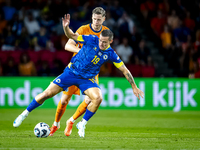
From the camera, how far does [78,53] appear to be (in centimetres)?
697

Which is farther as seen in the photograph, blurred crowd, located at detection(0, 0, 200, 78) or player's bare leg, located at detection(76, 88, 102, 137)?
blurred crowd, located at detection(0, 0, 200, 78)

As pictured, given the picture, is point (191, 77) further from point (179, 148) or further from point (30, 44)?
point (179, 148)

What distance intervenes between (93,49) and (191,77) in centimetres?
876

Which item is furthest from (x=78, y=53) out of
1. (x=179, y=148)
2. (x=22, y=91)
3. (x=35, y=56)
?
(x=35, y=56)

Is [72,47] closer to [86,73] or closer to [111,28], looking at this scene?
[86,73]

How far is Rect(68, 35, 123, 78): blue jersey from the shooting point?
682cm

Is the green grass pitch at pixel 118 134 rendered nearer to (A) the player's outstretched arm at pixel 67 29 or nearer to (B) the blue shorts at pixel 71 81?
(B) the blue shorts at pixel 71 81

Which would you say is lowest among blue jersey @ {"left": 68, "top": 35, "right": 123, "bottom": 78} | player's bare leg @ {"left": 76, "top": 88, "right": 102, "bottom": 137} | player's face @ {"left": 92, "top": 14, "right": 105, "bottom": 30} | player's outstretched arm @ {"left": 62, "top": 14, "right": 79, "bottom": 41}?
player's bare leg @ {"left": 76, "top": 88, "right": 102, "bottom": 137}

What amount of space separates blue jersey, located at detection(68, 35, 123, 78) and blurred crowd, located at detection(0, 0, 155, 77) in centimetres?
719

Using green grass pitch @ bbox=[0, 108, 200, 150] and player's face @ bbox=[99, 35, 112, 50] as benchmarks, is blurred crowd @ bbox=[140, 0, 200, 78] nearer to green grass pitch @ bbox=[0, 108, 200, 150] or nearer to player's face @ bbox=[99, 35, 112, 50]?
green grass pitch @ bbox=[0, 108, 200, 150]

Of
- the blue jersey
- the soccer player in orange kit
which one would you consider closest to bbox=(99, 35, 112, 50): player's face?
the blue jersey

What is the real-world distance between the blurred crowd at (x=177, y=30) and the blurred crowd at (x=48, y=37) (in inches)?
41.2

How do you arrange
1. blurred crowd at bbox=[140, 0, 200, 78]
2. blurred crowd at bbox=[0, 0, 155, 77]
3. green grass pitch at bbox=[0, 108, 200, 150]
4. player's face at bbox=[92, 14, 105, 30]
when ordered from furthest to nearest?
blurred crowd at bbox=[140, 0, 200, 78] → blurred crowd at bbox=[0, 0, 155, 77] → player's face at bbox=[92, 14, 105, 30] → green grass pitch at bbox=[0, 108, 200, 150]

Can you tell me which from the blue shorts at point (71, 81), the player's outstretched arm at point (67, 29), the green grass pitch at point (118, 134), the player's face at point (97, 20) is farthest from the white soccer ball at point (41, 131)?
the player's face at point (97, 20)
